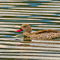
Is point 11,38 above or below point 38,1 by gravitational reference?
below

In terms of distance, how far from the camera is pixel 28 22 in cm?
1564

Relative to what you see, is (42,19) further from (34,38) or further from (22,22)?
(34,38)

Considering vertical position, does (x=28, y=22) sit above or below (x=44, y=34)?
above

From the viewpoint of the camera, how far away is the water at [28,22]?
1118cm

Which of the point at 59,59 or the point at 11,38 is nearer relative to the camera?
the point at 59,59

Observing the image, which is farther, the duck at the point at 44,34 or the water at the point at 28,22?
the duck at the point at 44,34

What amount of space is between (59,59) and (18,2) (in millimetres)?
9134

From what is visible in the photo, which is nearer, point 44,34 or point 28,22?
point 44,34

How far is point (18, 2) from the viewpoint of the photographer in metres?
19.4

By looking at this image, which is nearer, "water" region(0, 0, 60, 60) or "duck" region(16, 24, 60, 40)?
"water" region(0, 0, 60, 60)

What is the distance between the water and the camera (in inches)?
440

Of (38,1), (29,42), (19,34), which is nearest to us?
(29,42)

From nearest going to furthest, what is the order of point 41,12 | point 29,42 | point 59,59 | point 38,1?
point 59,59
point 29,42
point 41,12
point 38,1

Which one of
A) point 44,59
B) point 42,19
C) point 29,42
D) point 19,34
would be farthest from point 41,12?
point 44,59
